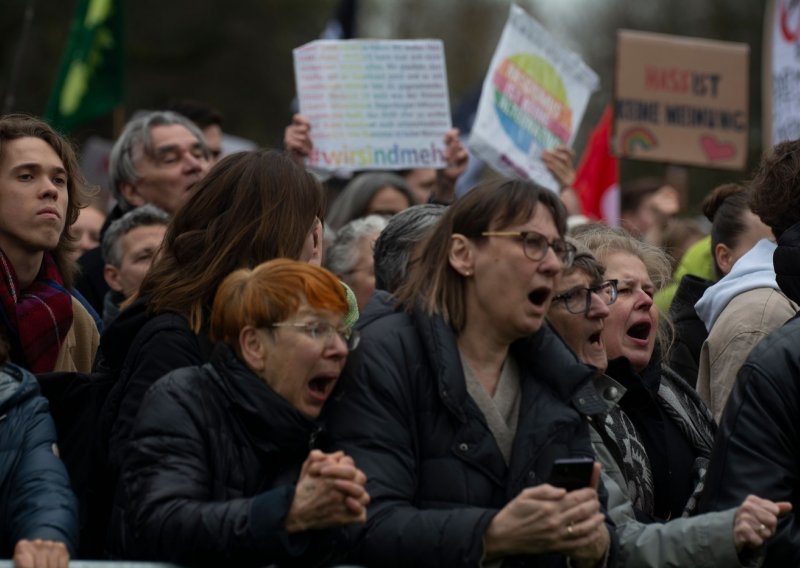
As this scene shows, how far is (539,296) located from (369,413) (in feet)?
1.84

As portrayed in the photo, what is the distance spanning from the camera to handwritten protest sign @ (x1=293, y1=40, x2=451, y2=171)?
7.74 m

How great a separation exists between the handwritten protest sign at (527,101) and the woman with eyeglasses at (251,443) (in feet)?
12.5

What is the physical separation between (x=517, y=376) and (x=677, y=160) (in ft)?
18.7

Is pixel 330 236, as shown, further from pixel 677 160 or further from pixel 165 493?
pixel 165 493

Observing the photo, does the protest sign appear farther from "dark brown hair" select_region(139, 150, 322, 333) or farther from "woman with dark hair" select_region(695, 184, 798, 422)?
"dark brown hair" select_region(139, 150, 322, 333)

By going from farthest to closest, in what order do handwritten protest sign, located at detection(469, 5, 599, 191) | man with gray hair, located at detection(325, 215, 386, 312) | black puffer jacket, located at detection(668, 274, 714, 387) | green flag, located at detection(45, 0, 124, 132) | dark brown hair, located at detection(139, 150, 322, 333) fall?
green flag, located at detection(45, 0, 124, 132) → handwritten protest sign, located at detection(469, 5, 599, 191) → man with gray hair, located at detection(325, 215, 386, 312) → black puffer jacket, located at detection(668, 274, 714, 387) → dark brown hair, located at detection(139, 150, 322, 333)

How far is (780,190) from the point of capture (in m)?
5.27

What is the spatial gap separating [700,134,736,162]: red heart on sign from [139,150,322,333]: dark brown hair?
550cm

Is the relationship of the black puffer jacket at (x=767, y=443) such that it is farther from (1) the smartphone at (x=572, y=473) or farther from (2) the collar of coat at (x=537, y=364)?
(1) the smartphone at (x=572, y=473)

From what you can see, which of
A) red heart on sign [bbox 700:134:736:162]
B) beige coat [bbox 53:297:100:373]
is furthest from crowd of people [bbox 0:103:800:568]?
red heart on sign [bbox 700:134:736:162]

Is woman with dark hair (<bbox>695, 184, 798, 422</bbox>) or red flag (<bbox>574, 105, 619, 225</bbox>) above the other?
woman with dark hair (<bbox>695, 184, 798, 422</bbox>)

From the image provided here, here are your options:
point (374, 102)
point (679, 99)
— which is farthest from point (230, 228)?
point (679, 99)

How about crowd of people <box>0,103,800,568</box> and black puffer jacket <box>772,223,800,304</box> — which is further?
black puffer jacket <box>772,223,800,304</box>

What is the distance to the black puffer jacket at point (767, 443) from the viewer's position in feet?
14.4
